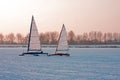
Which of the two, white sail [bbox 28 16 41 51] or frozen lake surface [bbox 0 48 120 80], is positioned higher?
white sail [bbox 28 16 41 51]

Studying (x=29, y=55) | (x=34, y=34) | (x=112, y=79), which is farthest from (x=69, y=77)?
(x=29, y=55)

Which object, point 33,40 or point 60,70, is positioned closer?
point 60,70

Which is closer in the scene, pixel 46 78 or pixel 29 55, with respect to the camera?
pixel 46 78

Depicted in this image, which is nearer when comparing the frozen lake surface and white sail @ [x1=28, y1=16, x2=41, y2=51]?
the frozen lake surface

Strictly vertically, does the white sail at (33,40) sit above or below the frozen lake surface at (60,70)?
above

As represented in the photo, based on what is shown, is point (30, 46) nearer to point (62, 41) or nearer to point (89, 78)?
point (62, 41)

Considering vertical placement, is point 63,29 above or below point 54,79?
above

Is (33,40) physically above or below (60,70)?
above

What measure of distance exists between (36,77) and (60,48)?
3448cm

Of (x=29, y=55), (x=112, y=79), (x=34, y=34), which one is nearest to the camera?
(x=112, y=79)

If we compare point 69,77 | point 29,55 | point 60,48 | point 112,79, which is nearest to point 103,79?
point 112,79

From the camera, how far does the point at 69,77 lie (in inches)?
1224

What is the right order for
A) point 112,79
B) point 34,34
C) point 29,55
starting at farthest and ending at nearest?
point 29,55, point 34,34, point 112,79

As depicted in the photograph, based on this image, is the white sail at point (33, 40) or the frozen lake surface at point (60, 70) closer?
the frozen lake surface at point (60, 70)
